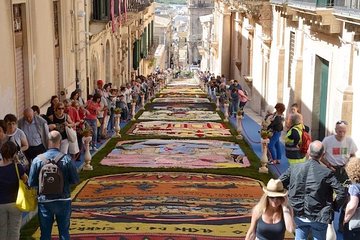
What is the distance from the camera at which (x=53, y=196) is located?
845 centimetres

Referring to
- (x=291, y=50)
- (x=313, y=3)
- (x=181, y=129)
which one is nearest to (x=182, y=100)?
(x=181, y=129)

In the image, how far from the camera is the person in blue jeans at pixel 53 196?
27.7 ft

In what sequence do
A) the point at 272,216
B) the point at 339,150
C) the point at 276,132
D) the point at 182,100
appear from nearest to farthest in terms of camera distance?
the point at 272,216, the point at 339,150, the point at 276,132, the point at 182,100

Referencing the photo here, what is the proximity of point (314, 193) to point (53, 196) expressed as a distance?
3.28 m

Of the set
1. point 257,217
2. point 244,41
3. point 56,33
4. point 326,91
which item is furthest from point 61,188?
point 244,41

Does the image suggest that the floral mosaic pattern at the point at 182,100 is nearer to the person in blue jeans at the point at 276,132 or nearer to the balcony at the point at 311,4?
the balcony at the point at 311,4

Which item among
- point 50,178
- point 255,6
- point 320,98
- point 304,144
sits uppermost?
point 255,6

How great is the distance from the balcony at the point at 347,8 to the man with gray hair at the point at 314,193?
6.84 m

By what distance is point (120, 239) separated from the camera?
9.78m

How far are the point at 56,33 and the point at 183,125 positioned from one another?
637 cm

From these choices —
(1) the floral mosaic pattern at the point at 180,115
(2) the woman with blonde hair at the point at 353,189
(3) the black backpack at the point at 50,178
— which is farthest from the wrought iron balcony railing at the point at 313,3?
(3) the black backpack at the point at 50,178

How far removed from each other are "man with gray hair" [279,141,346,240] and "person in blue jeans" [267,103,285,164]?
25.4 feet

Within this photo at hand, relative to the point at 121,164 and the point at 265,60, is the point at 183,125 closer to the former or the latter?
the point at 265,60

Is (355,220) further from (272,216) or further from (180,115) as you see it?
(180,115)
